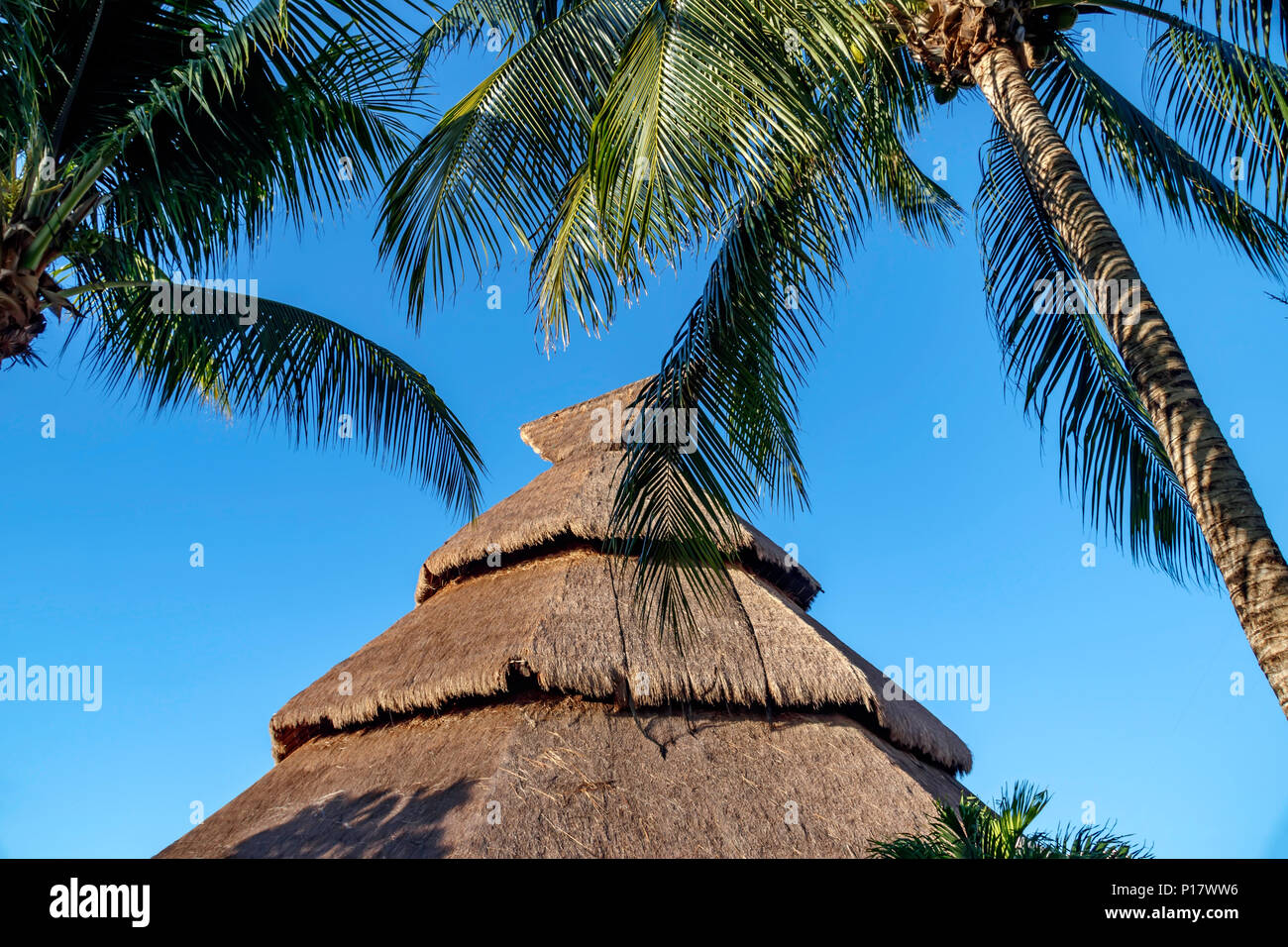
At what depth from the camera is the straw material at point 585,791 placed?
5887 mm

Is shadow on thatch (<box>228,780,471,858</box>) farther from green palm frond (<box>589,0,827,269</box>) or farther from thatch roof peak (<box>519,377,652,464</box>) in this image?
thatch roof peak (<box>519,377,652,464</box>)

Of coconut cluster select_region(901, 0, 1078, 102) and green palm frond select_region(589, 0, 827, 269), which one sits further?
coconut cluster select_region(901, 0, 1078, 102)

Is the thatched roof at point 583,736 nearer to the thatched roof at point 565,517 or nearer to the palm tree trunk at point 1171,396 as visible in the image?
→ the thatched roof at point 565,517

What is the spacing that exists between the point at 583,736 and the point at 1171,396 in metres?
4.39

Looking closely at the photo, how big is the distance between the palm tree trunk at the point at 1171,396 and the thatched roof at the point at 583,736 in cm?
275

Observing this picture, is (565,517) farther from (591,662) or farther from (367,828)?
(367,828)

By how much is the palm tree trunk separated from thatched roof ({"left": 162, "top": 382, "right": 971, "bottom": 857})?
2.75m

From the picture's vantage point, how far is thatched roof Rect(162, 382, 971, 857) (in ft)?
19.9

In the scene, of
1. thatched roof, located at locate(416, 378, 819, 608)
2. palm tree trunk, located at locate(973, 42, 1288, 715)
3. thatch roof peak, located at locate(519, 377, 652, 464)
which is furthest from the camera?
thatch roof peak, located at locate(519, 377, 652, 464)

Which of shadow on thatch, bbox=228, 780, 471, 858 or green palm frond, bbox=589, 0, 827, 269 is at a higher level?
green palm frond, bbox=589, 0, 827, 269

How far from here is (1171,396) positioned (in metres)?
3.89

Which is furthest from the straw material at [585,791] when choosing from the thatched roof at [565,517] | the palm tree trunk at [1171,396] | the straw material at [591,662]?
the palm tree trunk at [1171,396]

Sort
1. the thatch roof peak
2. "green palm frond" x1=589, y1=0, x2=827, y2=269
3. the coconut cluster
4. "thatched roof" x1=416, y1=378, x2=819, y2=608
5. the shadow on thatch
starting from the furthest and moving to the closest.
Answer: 1. the thatch roof peak
2. "thatched roof" x1=416, y1=378, x2=819, y2=608
3. the shadow on thatch
4. the coconut cluster
5. "green palm frond" x1=589, y1=0, x2=827, y2=269

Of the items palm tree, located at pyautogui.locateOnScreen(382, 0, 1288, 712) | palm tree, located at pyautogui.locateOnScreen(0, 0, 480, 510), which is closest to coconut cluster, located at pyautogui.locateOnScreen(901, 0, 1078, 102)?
palm tree, located at pyautogui.locateOnScreen(382, 0, 1288, 712)
